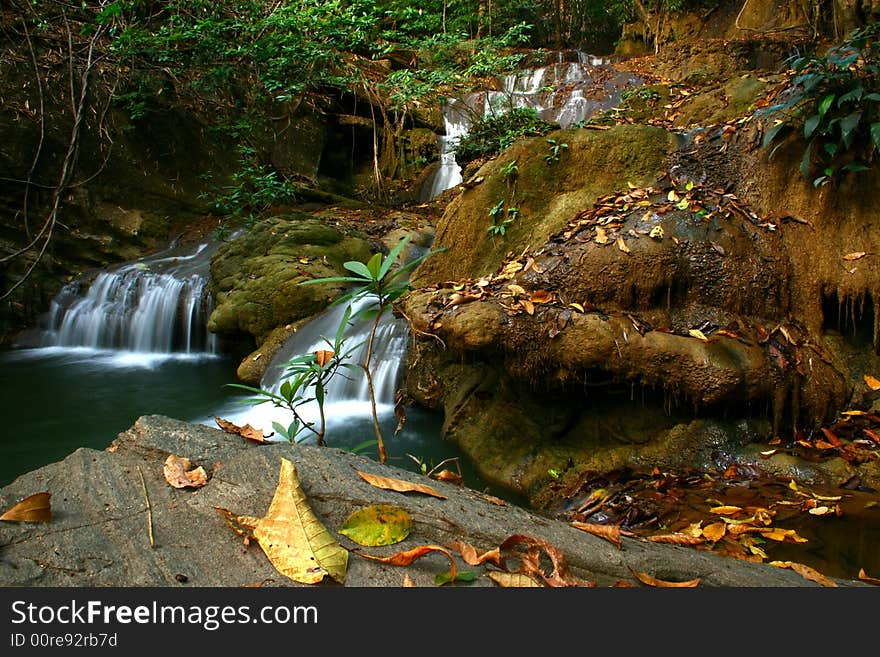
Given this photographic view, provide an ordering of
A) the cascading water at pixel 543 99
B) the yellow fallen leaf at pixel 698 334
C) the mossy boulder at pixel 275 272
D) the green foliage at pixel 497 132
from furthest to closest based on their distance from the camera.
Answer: the cascading water at pixel 543 99
the green foliage at pixel 497 132
the mossy boulder at pixel 275 272
the yellow fallen leaf at pixel 698 334

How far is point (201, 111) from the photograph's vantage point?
12781 mm

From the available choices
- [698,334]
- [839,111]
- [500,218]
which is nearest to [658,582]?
[698,334]

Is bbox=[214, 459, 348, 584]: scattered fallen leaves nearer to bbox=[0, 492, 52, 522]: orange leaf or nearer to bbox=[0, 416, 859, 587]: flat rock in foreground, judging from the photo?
bbox=[0, 416, 859, 587]: flat rock in foreground

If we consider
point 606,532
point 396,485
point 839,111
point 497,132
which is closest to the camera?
point 396,485

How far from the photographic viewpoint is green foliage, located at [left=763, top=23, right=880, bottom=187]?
4.23 meters

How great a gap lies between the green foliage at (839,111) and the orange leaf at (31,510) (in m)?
5.10

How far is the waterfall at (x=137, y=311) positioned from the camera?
362 inches

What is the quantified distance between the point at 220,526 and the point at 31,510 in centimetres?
53

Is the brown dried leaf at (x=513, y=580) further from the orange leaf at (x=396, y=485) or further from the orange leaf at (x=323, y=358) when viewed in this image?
the orange leaf at (x=323, y=358)

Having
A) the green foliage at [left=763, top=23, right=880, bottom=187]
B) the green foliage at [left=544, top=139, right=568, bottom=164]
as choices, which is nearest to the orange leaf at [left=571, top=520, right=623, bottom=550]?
the green foliage at [left=763, top=23, right=880, bottom=187]

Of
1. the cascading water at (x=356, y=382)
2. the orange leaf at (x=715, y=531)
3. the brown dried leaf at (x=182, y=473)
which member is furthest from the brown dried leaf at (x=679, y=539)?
the cascading water at (x=356, y=382)

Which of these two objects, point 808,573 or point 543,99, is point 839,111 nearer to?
point 808,573

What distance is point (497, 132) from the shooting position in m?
10.6

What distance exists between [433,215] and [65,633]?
10.8 meters
